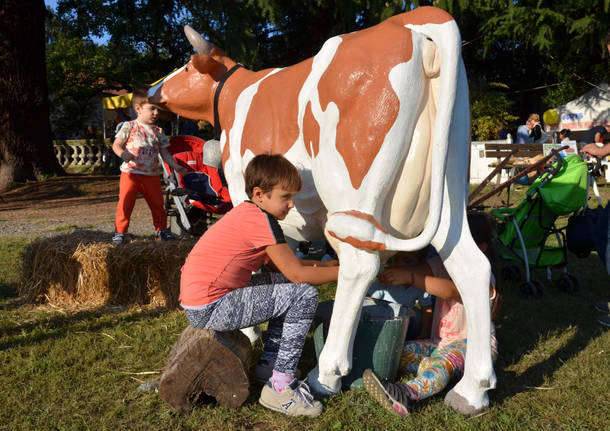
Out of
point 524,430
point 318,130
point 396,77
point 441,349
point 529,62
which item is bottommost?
point 524,430

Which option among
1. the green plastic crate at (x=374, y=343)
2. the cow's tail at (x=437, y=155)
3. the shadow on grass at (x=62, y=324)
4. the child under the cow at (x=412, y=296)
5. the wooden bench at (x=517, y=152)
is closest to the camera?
the cow's tail at (x=437, y=155)

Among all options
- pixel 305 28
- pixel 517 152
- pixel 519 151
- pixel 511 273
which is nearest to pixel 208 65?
pixel 511 273

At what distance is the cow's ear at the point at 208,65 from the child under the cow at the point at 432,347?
2.05 m

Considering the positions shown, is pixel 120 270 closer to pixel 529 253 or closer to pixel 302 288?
pixel 302 288

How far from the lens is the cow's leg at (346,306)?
2.48 m

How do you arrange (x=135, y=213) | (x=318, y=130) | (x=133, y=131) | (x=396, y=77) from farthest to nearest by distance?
(x=135, y=213) → (x=133, y=131) → (x=318, y=130) → (x=396, y=77)

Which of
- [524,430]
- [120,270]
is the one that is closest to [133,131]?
[120,270]

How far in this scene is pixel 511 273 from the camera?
202 inches

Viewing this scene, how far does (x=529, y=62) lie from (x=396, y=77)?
80.6ft

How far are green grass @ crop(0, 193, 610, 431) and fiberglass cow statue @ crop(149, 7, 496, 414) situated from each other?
0.80ft

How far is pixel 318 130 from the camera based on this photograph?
2590 mm

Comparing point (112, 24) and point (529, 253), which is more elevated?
point (112, 24)

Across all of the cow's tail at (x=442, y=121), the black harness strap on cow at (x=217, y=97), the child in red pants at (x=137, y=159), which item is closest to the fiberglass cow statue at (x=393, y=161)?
the cow's tail at (x=442, y=121)

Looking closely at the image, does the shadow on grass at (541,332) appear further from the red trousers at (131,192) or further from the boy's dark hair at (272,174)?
the red trousers at (131,192)
